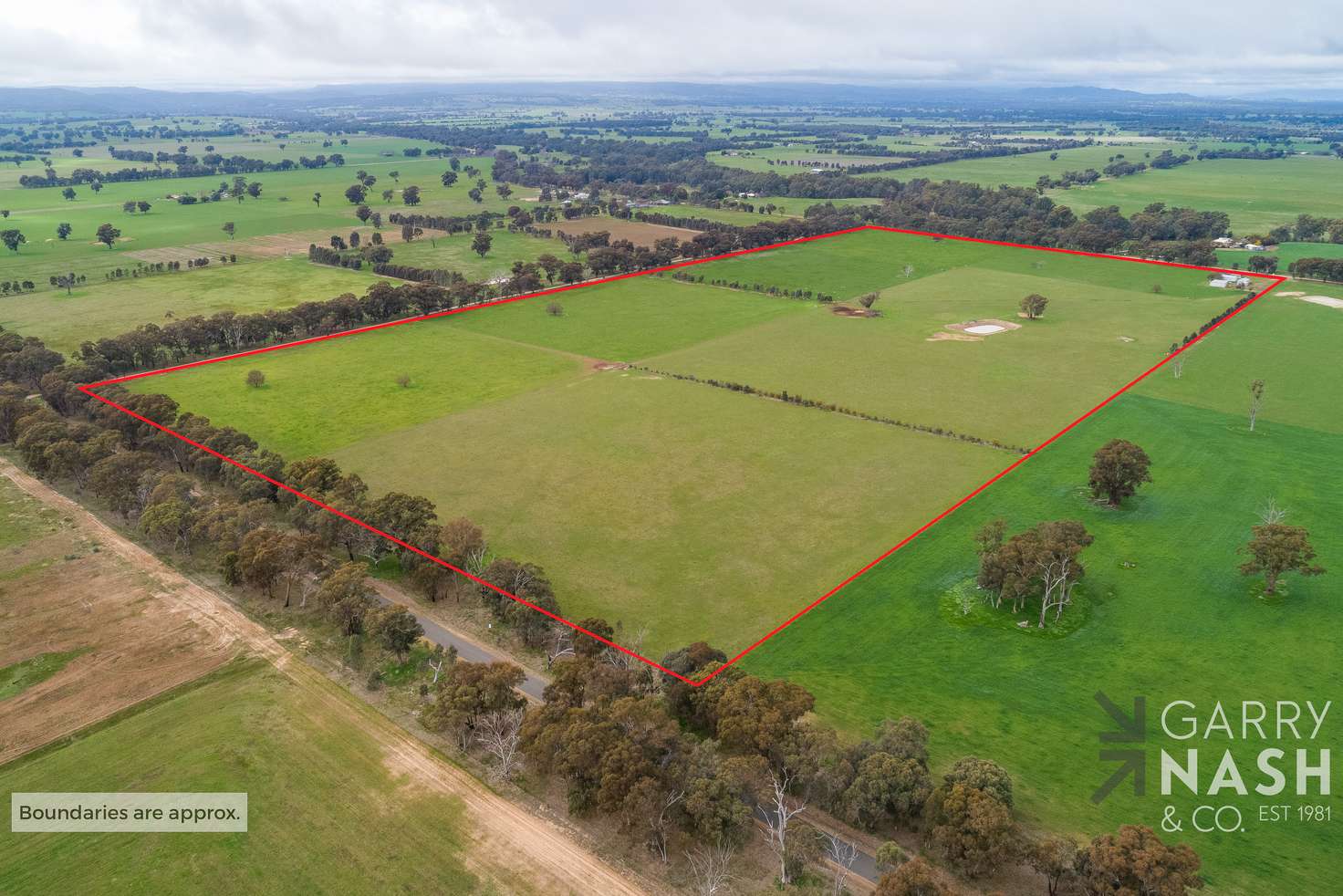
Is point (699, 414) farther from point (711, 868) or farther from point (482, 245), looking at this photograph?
point (482, 245)

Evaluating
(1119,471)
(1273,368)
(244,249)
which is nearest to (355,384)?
(1119,471)

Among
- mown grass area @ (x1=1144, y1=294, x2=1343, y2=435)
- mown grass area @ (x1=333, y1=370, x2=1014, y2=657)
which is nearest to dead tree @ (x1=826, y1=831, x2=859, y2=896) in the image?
mown grass area @ (x1=333, y1=370, x2=1014, y2=657)

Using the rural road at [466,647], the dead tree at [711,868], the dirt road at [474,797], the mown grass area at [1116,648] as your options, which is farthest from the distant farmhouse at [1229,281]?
the dirt road at [474,797]

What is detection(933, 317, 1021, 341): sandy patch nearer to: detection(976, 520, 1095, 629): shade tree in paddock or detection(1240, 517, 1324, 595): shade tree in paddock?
detection(1240, 517, 1324, 595): shade tree in paddock

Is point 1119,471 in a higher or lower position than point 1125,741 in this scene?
higher

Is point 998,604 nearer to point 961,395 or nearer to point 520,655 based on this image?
point 520,655
